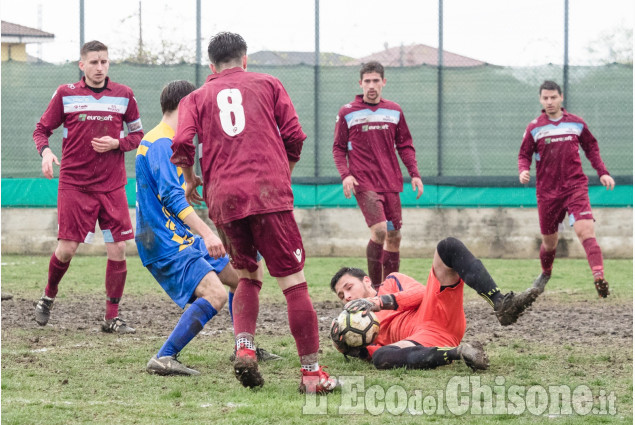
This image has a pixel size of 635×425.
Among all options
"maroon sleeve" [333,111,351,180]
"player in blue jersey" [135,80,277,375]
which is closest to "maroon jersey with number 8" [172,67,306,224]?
"player in blue jersey" [135,80,277,375]

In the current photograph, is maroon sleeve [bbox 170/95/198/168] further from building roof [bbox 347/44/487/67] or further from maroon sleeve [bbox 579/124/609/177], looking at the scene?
building roof [bbox 347/44/487/67]

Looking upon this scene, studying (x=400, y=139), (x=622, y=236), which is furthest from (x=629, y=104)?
(x=400, y=139)

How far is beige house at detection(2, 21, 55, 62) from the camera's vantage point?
13.9 m

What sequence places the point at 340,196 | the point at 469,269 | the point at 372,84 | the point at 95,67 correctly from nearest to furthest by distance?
1. the point at 469,269
2. the point at 95,67
3. the point at 372,84
4. the point at 340,196

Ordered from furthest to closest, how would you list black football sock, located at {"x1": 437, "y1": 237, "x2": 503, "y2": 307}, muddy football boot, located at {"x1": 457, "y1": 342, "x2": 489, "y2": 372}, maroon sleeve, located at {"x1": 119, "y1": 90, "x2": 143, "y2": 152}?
maroon sleeve, located at {"x1": 119, "y1": 90, "x2": 143, "y2": 152} < black football sock, located at {"x1": 437, "y1": 237, "x2": 503, "y2": 307} < muddy football boot, located at {"x1": 457, "y1": 342, "x2": 489, "y2": 372}

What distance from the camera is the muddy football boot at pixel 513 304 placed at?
4926mm

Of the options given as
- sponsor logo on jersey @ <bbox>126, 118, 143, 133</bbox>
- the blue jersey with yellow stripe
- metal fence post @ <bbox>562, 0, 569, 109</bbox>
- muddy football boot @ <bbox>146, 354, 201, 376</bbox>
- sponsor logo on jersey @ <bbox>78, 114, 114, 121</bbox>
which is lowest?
muddy football boot @ <bbox>146, 354, 201, 376</bbox>

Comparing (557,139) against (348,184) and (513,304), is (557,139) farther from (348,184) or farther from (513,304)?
(513,304)

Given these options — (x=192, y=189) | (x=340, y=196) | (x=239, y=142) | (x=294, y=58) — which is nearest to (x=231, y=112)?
(x=239, y=142)

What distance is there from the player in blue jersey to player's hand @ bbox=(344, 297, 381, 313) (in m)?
0.82

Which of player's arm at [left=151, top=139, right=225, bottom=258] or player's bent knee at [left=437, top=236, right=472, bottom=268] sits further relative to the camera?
player's bent knee at [left=437, top=236, right=472, bottom=268]

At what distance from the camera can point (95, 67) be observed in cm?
744

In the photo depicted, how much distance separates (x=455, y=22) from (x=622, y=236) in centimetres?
438

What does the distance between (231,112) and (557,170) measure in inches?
232
